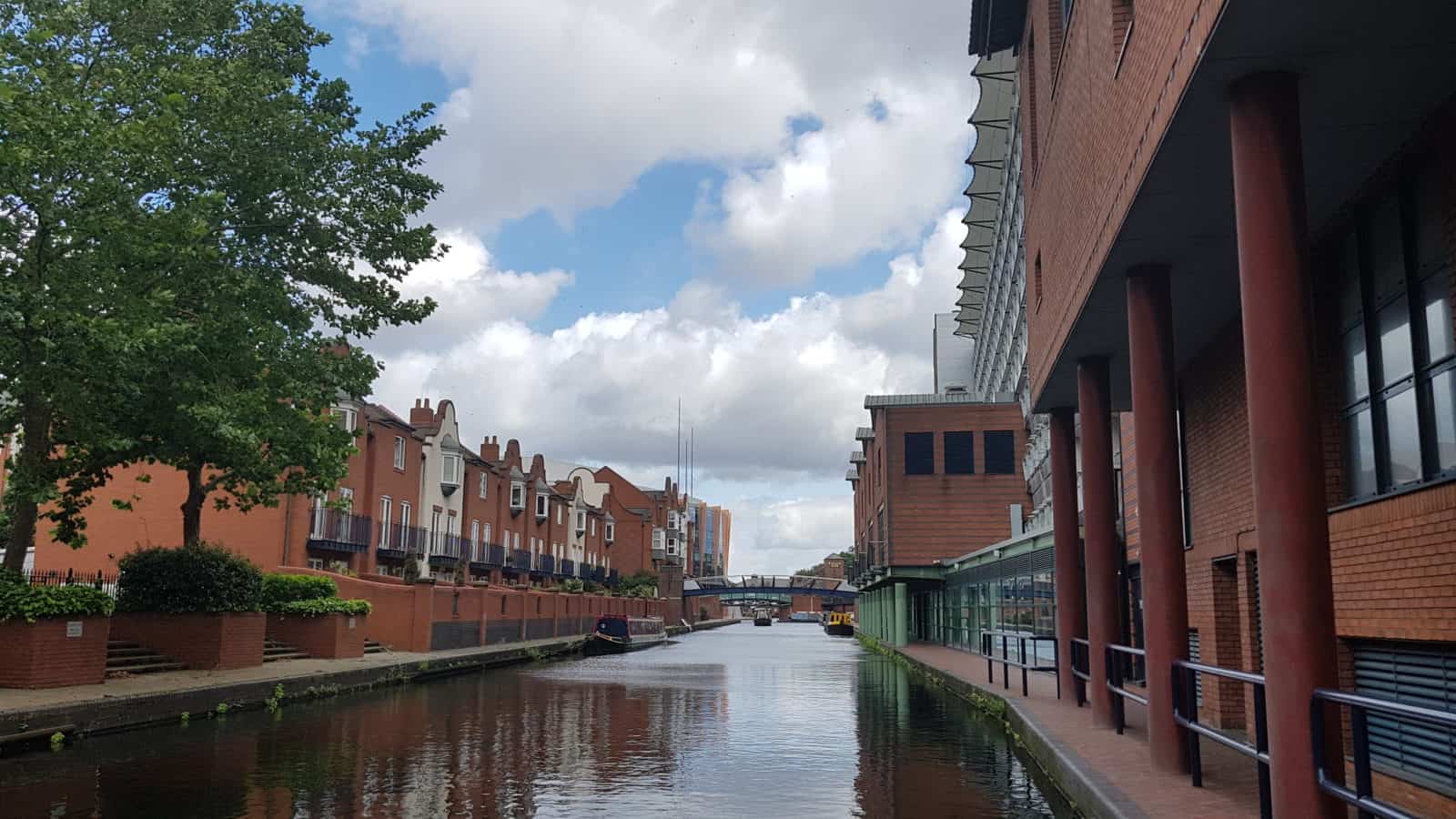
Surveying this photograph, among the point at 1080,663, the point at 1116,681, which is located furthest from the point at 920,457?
the point at 1116,681

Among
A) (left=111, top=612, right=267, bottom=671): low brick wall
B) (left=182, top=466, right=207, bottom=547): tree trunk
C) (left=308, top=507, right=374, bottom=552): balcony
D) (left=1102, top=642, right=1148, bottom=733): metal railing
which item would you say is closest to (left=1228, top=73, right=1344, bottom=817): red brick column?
(left=1102, top=642, right=1148, bottom=733): metal railing

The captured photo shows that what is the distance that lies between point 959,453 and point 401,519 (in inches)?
962

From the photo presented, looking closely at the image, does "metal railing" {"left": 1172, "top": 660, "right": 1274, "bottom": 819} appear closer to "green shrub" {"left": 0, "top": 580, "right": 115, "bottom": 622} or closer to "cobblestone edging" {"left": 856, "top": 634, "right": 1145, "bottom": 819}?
"cobblestone edging" {"left": 856, "top": 634, "right": 1145, "bottom": 819}

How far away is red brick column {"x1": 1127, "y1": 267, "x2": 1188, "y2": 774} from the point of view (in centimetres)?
1039

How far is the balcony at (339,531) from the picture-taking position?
39344 millimetres

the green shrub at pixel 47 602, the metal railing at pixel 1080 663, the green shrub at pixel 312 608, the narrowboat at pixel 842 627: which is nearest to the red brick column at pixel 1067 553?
the metal railing at pixel 1080 663

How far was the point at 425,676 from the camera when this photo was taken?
1078 inches

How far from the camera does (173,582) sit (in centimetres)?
2091

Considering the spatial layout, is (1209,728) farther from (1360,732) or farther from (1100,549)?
(1360,732)

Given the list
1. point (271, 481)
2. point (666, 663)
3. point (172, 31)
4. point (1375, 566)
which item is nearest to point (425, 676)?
point (271, 481)

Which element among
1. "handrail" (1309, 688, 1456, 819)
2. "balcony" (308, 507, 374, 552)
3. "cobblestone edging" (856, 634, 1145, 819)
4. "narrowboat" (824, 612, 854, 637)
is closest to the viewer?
"handrail" (1309, 688, 1456, 819)

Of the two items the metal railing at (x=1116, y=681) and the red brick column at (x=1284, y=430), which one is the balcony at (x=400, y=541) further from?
the red brick column at (x=1284, y=430)

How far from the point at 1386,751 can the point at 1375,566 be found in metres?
1.54

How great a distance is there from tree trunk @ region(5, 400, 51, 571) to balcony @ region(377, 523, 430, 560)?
26.9 meters
